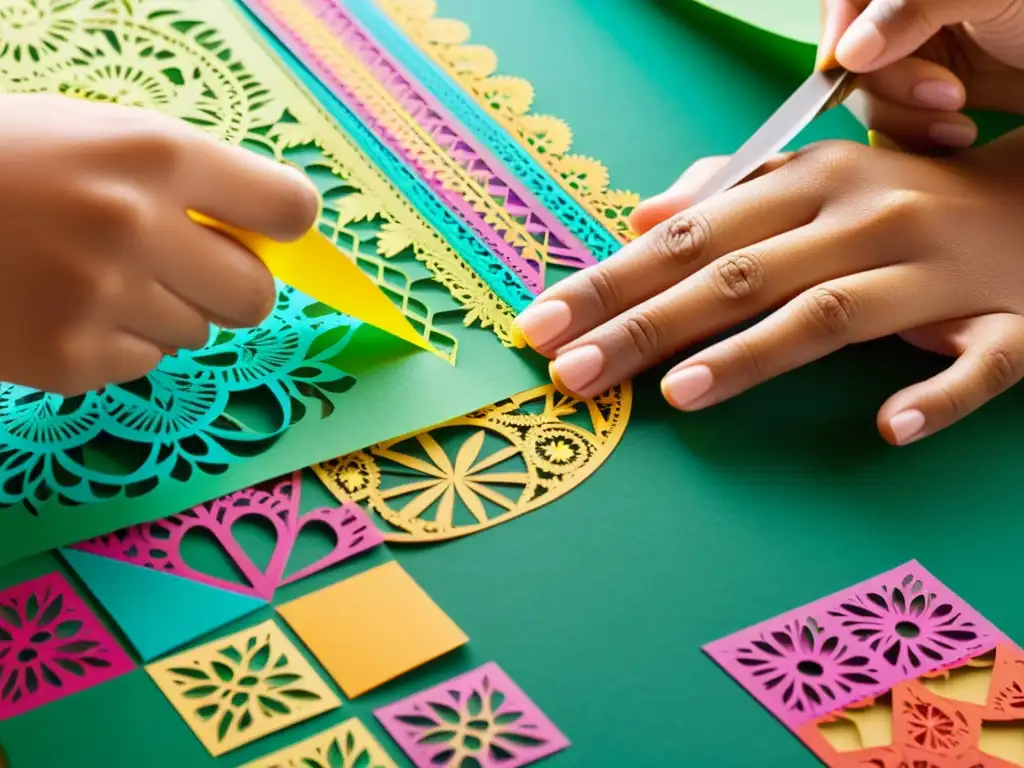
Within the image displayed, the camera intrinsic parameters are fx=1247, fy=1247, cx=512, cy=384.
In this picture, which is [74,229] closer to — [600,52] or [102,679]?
[102,679]

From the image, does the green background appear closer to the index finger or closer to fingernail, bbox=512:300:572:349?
fingernail, bbox=512:300:572:349

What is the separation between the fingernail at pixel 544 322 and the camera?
87 cm

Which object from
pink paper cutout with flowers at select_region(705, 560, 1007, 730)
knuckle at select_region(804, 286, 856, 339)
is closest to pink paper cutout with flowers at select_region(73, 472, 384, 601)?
pink paper cutout with flowers at select_region(705, 560, 1007, 730)

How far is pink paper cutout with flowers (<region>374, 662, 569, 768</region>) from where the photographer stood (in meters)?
0.63

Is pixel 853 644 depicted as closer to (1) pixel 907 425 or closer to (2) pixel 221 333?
(1) pixel 907 425

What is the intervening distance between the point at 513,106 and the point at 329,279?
1.19 feet

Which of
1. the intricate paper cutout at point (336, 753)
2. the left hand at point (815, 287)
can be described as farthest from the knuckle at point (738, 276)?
the intricate paper cutout at point (336, 753)

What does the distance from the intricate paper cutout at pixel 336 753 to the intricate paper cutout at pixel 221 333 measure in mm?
203

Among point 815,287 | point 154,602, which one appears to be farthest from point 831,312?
point 154,602

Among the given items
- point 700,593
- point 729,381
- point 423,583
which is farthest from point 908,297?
point 423,583

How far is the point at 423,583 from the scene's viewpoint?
719mm

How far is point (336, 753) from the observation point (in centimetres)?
63

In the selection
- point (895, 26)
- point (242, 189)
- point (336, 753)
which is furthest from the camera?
point (895, 26)

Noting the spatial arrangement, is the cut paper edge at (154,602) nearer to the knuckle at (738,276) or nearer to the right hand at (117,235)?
→ the right hand at (117,235)
